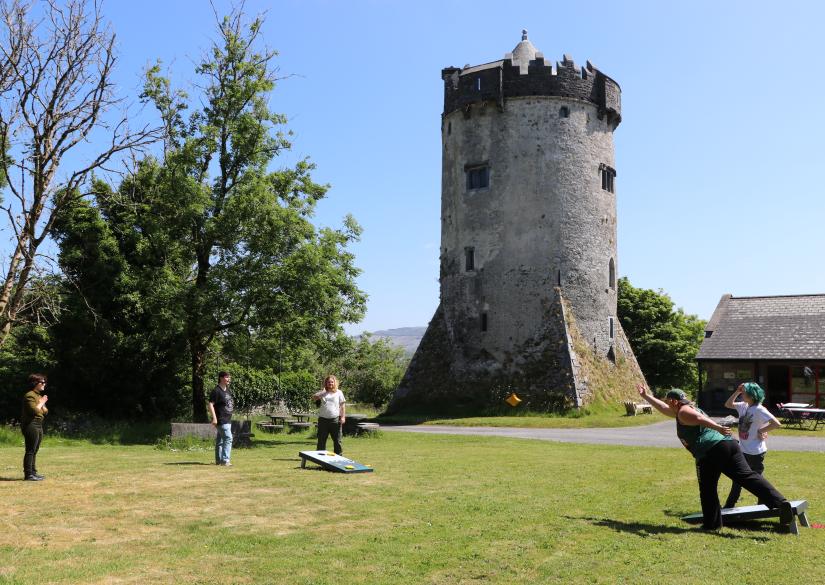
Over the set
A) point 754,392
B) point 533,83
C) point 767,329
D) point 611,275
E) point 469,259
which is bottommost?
point 754,392

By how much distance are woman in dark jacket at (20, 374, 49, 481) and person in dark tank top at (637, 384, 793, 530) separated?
10141 millimetres

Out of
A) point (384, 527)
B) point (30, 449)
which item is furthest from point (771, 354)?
point (30, 449)

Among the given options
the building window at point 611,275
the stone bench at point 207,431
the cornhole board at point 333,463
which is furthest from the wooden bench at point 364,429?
the building window at point 611,275

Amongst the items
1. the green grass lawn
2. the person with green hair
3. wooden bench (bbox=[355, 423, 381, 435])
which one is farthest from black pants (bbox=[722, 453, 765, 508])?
wooden bench (bbox=[355, 423, 381, 435])

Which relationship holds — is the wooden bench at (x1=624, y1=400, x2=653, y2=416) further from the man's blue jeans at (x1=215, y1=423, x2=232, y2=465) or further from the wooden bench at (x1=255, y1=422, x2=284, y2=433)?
the man's blue jeans at (x1=215, y1=423, x2=232, y2=465)

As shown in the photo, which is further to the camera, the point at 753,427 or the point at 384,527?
the point at 753,427

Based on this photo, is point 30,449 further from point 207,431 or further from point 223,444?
point 207,431

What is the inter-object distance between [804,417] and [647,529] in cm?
2308

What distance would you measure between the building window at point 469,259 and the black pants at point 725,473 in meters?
29.5

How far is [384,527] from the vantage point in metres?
8.95

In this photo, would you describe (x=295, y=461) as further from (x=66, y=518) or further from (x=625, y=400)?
(x=625, y=400)

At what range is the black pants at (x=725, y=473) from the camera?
8.91 meters

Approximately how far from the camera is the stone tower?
3666cm

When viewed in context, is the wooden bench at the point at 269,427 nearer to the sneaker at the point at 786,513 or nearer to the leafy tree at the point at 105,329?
the leafy tree at the point at 105,329
